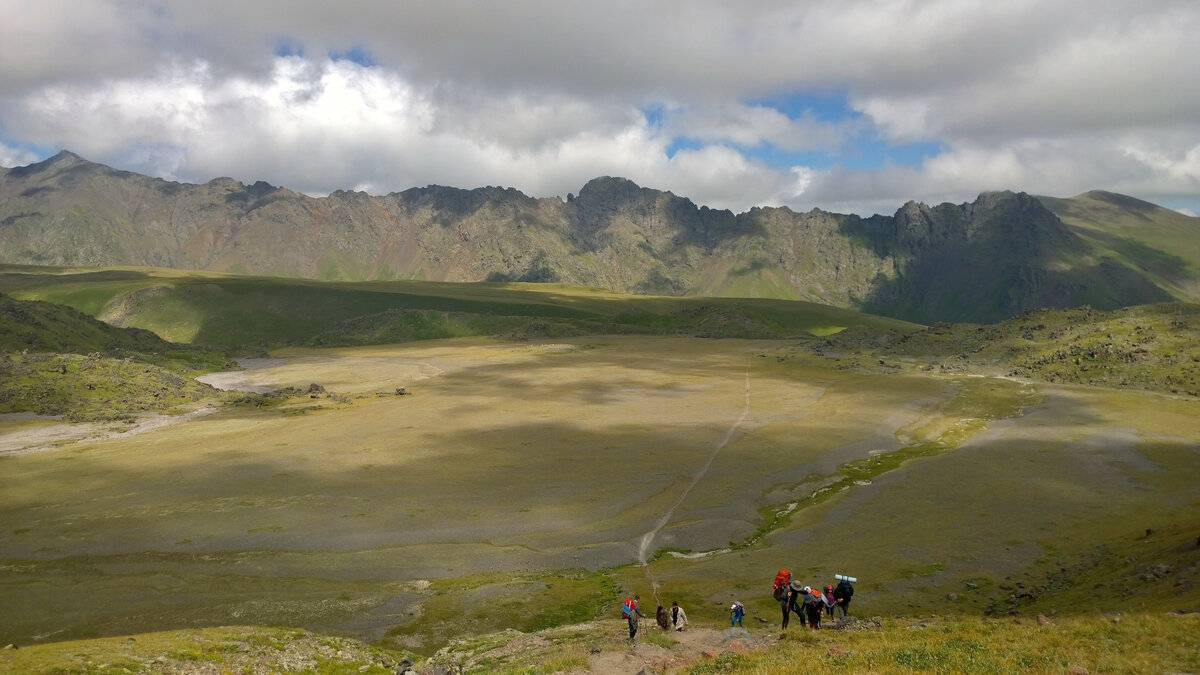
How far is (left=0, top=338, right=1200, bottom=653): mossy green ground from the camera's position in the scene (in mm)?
41250

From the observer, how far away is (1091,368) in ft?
413

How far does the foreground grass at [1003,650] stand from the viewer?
22.2 metres

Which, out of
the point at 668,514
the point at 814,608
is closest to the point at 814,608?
the point at 814,608

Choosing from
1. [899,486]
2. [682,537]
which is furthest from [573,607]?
[899,486]

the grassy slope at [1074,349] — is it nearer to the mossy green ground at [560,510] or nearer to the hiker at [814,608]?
the mossy green ground at [560,510]

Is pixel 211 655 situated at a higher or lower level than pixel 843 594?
lower

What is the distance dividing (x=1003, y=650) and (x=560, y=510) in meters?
39.5

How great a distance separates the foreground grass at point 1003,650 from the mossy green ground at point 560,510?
232 inches

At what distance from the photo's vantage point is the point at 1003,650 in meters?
24.2

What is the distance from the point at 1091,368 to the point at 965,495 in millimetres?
87772

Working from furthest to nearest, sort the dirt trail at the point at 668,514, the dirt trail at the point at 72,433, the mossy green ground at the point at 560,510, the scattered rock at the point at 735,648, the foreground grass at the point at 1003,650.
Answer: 1. the dirt trail at the point at 72,433
2. the dirt trail at the point at 668,514
3. the mossy green ground at the point at 560,510
4. the scattered rock at the point at 735,648
5. the foreground grass at the point at 1003,650

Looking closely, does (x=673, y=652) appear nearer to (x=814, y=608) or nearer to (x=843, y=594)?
(x=814, y=608)

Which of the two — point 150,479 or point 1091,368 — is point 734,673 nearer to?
point 150,479

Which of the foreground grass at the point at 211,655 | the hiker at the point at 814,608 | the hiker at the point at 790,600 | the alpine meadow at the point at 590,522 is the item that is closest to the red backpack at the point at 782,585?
the hiker at the point at 790,600
